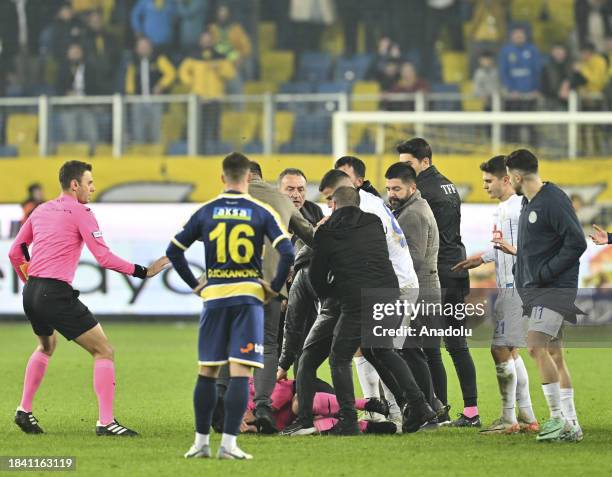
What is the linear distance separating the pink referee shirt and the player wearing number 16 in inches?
51.6

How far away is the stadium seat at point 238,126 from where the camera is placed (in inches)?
822

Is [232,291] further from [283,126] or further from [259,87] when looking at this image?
[259,87]

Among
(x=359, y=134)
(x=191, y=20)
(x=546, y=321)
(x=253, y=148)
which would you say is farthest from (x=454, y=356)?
(x=191, y=20)

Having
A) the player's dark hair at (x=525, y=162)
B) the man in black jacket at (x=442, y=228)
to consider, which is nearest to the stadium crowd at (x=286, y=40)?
the man in black jacket at (x=442, y=228)

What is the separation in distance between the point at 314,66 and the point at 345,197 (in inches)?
595

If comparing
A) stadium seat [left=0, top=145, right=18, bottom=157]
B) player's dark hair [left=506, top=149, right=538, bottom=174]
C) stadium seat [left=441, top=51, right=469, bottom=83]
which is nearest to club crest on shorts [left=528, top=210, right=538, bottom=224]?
player's dark hair [left=506, top=149, right=538, bottom=174]

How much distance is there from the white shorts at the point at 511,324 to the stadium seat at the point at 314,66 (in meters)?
14.4

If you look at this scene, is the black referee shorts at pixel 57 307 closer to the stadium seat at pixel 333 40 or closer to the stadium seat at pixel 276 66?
the stadium seat at pixel 276 66

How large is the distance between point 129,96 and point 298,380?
13126mm

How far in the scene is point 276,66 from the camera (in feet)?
78.9

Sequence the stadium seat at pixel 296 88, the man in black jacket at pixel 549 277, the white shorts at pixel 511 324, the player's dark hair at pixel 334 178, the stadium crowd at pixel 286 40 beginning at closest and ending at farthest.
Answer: the man in black jacket at pixel 549 277, the player's dark hair at pixel 334 178, the white shorts at pixel 511 324, the stadium crowd at pixel 286 40, the stadium seat at pixel 296 88

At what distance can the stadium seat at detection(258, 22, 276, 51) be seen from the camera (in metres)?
24.2

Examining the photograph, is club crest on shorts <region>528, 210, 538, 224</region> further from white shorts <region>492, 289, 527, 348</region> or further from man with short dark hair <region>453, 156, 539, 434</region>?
white shorts <region>492, 289, 527, 348</region>

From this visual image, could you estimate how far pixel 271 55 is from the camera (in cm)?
2412
